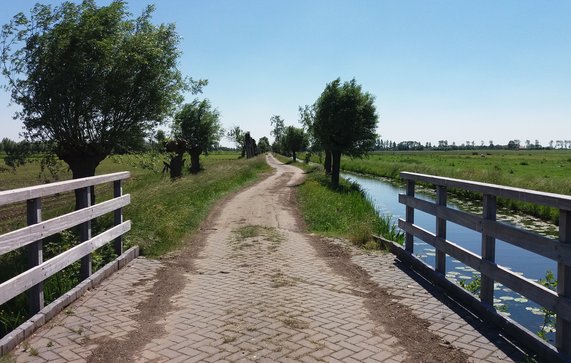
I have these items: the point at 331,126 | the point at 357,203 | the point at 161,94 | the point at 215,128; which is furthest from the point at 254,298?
the point at 215,128

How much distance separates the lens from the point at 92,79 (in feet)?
32.5

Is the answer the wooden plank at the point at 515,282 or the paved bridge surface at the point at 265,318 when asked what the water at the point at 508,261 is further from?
the paved bridge surface at the point at 265,318

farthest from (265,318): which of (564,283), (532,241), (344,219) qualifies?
(344,219)

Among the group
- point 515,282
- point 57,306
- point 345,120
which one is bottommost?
point 57,306

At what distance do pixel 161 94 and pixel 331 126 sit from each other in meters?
18.0

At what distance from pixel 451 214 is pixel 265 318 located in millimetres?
2589

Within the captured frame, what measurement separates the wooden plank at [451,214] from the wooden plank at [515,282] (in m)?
0.31

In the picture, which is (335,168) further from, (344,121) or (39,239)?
(39,239)

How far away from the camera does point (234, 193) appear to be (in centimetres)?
2144

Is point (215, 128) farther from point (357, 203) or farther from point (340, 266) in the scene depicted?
point (340, 266)

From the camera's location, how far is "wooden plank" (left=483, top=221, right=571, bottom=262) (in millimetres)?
3647

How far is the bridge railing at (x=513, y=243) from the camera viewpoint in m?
3.65

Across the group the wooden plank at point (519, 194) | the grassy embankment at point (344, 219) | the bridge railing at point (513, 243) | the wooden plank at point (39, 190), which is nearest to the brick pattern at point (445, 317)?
the bridge railing at point (513, 243)

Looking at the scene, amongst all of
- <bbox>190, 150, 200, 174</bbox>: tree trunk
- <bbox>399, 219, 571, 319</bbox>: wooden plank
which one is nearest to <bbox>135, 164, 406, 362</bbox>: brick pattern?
<bbox>399, 219, 571, 319</bbox>: wooden plank
